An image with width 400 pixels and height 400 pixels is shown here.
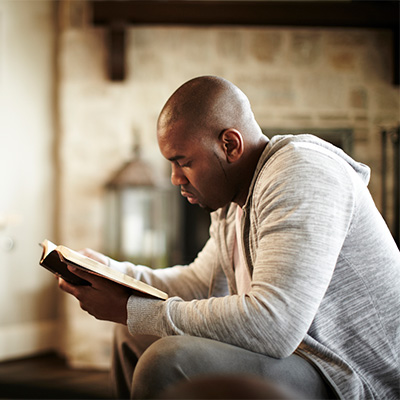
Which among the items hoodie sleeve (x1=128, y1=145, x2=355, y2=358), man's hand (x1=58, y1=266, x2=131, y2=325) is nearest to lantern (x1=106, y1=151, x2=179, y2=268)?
man's hand (x1=58, y1=266, x2=131, y2=325)

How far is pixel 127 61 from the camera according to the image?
300 cm

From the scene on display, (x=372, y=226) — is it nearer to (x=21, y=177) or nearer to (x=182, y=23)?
(x=182, y=23)

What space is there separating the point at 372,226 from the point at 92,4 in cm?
231

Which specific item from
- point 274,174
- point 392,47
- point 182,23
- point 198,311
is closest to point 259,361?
point 198,311

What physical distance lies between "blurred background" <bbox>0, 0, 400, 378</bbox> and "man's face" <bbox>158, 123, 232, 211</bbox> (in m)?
1.67

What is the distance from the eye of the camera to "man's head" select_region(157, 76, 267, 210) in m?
1.17

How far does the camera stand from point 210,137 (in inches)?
46.1

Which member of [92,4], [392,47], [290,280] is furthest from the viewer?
[392,47]

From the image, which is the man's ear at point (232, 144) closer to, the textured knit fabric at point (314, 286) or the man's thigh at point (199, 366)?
the textured knit fabric at point (314, 286)

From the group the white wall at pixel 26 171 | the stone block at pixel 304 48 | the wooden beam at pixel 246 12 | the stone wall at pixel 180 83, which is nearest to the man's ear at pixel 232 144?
the stone wall at pixel 180 83

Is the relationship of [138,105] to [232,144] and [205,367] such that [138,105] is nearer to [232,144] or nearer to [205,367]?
[232,144]

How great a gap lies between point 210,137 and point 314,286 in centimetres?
43

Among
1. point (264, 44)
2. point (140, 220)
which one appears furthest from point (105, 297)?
point (264, 44)

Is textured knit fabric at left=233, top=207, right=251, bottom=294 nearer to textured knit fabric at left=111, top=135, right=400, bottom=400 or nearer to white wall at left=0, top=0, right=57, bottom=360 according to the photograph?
textured knit fabric at left=111, top=135, right=400, bottom=400
